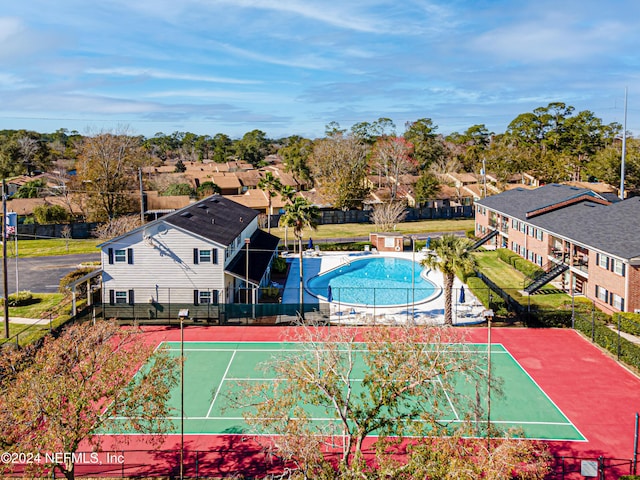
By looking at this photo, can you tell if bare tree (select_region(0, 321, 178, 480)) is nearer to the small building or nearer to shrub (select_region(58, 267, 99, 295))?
shrub (select_region(58, 267, 99, 295))

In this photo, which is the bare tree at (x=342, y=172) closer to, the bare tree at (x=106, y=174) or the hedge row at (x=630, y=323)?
the bare tree at (x=106, y=174)

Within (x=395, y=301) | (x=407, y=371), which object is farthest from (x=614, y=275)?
(x=407, y=371)

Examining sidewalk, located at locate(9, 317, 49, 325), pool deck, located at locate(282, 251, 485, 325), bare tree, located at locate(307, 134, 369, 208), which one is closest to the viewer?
sidewalk, located at locate(9, 317, 49, 325)

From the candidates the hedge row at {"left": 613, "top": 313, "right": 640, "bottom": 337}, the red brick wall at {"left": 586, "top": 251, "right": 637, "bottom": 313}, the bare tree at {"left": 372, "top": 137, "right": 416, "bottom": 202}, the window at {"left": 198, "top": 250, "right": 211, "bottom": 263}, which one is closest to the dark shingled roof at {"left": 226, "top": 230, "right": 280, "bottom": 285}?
the window at {"left": 198, "top": 250, "right": 211, "bottom": 263}

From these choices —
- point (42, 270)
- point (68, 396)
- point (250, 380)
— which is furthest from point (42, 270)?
point (68, 396)

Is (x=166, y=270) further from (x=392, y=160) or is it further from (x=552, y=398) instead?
(x=392, y=160)

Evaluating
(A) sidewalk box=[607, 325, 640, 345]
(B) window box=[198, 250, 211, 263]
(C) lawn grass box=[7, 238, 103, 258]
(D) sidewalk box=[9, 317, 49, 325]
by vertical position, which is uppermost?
(B) window box=[198, 250, 211, 263]

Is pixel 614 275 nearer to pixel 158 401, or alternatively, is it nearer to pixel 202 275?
pixel 202 275
